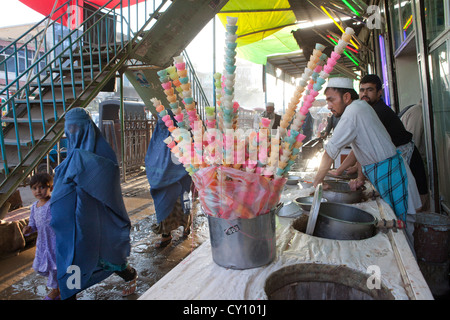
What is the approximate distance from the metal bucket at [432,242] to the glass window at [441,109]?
98 centimetres

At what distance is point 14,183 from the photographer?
3.89 metres

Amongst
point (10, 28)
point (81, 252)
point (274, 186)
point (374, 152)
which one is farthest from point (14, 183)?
point (10, 28)

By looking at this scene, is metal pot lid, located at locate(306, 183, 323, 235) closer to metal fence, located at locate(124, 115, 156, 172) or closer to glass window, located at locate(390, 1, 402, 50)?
glass window, located at locate(390, 1, 402, 50)

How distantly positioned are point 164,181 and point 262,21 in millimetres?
5453

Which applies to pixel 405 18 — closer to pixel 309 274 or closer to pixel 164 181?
pixel 164 181

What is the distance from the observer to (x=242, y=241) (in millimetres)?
1176

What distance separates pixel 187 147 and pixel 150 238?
3.49 meters

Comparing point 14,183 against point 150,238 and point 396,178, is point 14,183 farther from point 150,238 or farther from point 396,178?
point 396,178

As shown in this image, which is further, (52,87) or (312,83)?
(52,87)

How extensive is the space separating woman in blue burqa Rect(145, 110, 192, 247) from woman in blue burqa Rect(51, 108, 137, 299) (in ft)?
3.71

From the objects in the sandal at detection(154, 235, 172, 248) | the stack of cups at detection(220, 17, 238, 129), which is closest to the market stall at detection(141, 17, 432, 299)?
the stack of cups at detection(220, 17, 238, 129)

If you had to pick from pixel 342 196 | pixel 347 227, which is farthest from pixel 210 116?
pixel 342 196

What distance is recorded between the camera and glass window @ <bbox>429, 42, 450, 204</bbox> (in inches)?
113

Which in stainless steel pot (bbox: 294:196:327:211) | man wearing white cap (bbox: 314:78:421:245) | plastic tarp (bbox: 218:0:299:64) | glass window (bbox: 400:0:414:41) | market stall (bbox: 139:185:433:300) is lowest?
market stall (bbox: 139:185:433:300)
